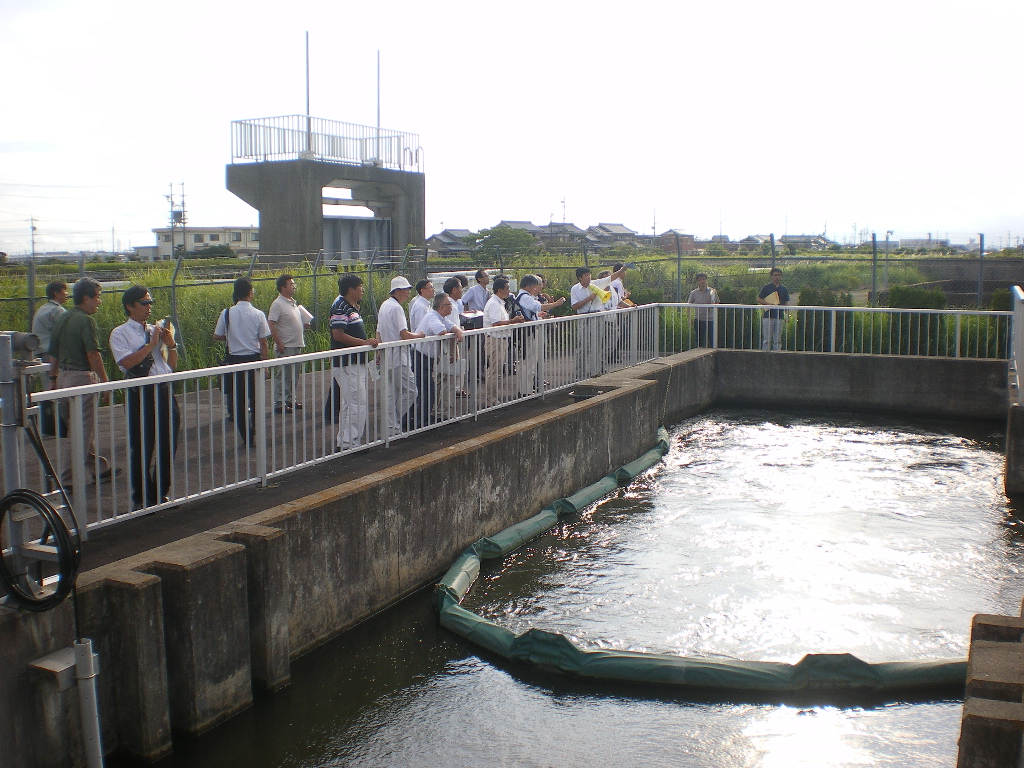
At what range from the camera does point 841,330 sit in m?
18.1

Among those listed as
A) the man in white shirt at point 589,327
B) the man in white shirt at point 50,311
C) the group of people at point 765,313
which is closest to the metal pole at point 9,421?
the man in white shirt at point 50,311

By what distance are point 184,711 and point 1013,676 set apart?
14.1 feet

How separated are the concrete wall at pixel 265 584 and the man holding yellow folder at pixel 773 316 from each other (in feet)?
23.2

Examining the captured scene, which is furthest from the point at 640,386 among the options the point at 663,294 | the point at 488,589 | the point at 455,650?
the point at 663,294

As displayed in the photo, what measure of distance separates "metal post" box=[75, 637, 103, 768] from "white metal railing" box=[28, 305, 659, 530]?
4.75 feet

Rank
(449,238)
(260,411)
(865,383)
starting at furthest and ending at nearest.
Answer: (449,238) < (865,383) < (260,411)

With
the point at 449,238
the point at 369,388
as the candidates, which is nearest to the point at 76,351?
the point at 369,388

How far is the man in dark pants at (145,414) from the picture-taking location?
6543 millimetres

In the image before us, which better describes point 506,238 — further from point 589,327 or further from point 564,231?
point 589,327

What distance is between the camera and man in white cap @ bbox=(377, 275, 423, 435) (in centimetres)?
905

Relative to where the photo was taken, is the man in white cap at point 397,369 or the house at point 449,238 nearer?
the man in white cap at point 397,369

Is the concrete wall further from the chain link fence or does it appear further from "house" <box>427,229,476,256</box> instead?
"house" <box>427,229,476,256</box>

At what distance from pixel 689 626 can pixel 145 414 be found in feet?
13.4

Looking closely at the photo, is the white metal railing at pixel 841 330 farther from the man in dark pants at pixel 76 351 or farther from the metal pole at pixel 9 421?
the metal pole at pixel 9 421
